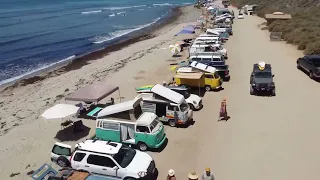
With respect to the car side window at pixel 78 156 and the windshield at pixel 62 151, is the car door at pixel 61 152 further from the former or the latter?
the car side window at pixel 78 156

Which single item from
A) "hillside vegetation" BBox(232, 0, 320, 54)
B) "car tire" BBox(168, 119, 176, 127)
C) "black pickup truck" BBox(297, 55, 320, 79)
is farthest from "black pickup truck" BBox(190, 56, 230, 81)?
"hillside vegetation" BBox(232, 0, 320, 54)

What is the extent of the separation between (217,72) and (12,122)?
15.1 metres

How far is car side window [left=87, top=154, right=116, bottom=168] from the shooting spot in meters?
12.0

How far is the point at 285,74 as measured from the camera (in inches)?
975

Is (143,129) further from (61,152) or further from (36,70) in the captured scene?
(36,70)

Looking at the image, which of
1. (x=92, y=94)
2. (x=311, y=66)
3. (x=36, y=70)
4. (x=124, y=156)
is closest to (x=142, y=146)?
(x=124, y=156)

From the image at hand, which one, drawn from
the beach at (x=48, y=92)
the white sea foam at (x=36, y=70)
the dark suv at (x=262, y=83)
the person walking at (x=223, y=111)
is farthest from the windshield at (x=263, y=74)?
the white sea foam at (x=36, y=70)

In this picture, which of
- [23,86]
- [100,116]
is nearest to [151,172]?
[100,116]

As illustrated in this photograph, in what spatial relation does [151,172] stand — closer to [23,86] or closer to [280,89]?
[280,89]

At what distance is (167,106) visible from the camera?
56.0 feet

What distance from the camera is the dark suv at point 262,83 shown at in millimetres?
20359

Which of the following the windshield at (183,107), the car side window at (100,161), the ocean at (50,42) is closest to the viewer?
the car side window at (100,161)

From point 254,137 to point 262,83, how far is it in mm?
6284

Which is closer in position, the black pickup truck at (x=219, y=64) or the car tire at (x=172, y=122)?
the car tire at (x=172, y=122)
